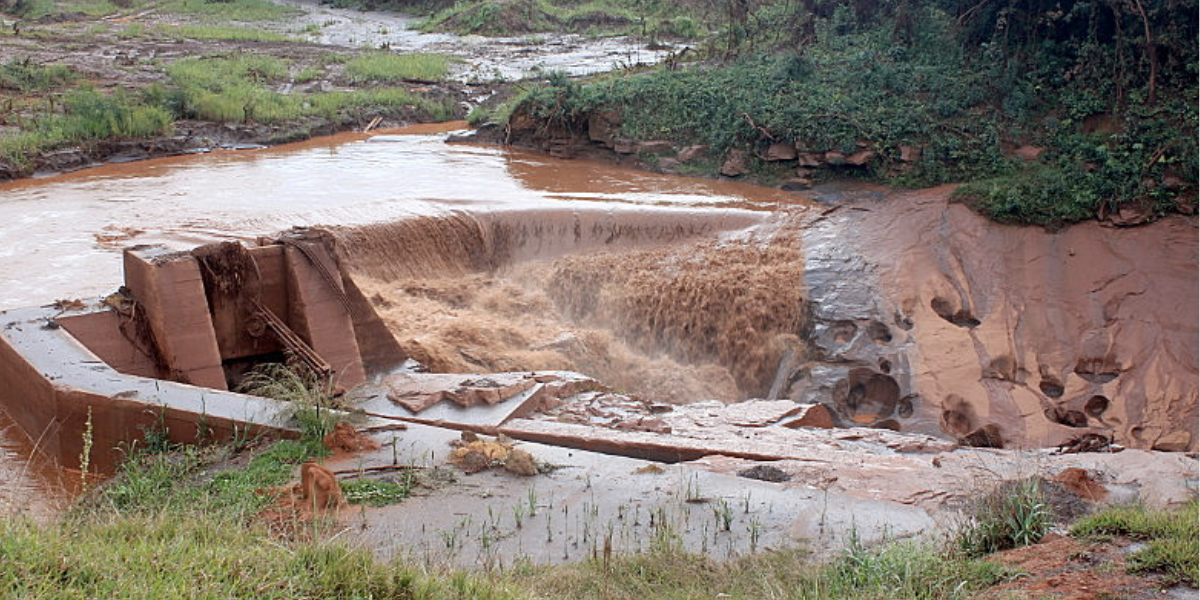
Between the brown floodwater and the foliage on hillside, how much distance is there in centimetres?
120

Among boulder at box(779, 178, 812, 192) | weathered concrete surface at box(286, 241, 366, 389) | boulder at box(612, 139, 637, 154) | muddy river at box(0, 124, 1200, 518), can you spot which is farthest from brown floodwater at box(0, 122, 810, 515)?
weathered concrete surface at box(286, 241, 366, 389)

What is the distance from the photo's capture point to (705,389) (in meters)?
11.1

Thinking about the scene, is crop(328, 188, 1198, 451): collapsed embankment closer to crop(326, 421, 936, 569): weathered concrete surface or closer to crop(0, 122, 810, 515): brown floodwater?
crop(0, 122, 810, 515): brown floodwater

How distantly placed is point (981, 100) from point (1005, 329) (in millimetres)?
5554

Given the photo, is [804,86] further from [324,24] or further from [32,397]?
[324,24]

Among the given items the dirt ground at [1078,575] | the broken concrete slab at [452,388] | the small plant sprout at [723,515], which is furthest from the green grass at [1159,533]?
the broken concrete slab at [452,388]

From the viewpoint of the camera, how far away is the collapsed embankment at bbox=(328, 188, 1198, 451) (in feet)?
34.9

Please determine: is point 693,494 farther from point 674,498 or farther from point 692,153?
point 692,153

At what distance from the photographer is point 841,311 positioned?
1172 cm

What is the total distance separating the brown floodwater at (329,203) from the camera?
11633mm

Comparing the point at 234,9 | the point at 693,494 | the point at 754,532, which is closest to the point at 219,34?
the point at 234,9

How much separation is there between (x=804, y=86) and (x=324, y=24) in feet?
71.4

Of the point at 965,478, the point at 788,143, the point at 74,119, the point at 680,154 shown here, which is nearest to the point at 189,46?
the point at 74,119

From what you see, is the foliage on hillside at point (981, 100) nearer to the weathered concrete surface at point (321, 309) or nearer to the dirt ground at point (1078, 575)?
the weathered concrete surface at point (321, 309)
